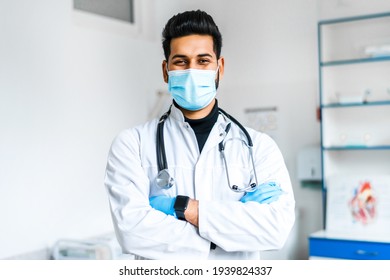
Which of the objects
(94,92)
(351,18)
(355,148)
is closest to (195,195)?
(94,92)

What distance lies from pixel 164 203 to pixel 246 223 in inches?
7.8

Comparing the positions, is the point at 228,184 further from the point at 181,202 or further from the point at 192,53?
the point at 192,53

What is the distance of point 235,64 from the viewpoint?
404 centimetres

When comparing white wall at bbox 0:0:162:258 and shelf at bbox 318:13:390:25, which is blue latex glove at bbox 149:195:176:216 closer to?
white wall at bbox 0:0:162:258

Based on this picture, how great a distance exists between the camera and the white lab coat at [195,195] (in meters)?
1.33

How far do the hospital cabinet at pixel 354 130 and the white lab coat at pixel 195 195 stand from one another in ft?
6.29

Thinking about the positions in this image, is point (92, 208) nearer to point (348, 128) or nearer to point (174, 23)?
point (348, 128)

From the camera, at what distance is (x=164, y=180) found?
134cm

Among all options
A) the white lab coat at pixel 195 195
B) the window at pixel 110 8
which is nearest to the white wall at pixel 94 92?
the window at pixel 110 8

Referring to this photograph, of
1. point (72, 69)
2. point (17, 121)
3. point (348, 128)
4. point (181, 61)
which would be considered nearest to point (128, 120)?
point (72, 69)

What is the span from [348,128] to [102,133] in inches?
58.9

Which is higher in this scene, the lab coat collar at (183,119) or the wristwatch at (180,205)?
the lab coat collar at (183,119)

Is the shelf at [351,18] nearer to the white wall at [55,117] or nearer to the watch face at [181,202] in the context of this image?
the white wall at [55,117]

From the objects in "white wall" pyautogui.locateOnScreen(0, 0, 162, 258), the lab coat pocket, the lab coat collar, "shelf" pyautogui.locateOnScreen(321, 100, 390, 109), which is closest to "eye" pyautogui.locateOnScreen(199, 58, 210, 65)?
the lab coat collar
